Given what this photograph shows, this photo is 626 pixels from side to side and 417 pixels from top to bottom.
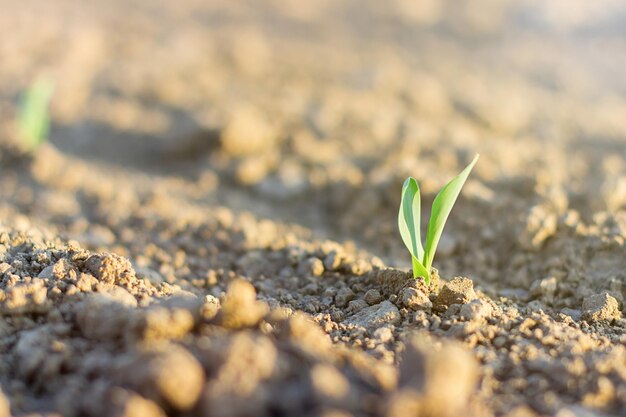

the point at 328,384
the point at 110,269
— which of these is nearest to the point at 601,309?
the point at 328,384

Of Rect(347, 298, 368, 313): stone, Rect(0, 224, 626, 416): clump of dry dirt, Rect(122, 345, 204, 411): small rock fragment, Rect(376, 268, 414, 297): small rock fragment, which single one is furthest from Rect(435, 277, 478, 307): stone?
Rect(122, 345, 204, 411): small rock fragment

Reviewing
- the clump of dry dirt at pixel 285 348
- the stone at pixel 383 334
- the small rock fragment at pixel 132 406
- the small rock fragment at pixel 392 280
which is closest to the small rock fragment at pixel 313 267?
the clump of dry dirt at pixel 285 348

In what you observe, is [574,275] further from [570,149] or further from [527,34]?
[527,34]

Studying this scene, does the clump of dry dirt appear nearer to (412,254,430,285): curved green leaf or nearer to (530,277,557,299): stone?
(412,254,430,285): curved green leaf

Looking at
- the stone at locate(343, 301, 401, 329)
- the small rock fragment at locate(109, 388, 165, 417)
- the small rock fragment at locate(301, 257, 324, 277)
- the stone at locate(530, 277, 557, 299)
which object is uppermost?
the stone at locate(530, 277, 557, 299)

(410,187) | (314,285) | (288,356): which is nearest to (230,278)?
(314,285)

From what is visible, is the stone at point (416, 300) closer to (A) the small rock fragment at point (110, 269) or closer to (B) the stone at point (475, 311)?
(B) the stone at point (475, 311)
